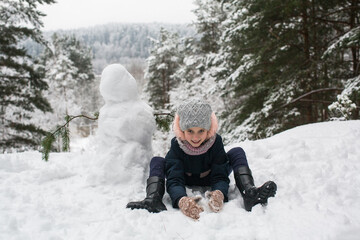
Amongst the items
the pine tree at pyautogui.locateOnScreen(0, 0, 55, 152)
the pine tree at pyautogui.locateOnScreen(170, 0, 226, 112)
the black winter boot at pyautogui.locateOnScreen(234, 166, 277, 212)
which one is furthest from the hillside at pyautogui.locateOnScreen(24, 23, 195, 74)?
the black winter boot at pyautogui.locateOnScreen(234, 166, 277, 212)

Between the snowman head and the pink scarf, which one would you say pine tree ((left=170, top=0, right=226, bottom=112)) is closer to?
the snowman head

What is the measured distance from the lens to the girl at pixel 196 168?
2.05 meters

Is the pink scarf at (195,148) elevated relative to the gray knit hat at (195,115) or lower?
lower

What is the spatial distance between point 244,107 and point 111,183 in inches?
237

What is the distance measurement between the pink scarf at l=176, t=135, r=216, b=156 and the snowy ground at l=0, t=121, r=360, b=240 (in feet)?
1.46

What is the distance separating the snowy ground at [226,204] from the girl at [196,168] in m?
0.10

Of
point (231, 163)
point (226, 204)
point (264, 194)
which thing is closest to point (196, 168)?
point (231, 163)

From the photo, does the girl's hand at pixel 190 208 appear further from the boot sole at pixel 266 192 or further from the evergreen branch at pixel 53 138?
the evergreen branch at pixel 53 138

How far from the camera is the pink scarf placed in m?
2.42

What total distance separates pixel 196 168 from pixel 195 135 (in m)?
0.42

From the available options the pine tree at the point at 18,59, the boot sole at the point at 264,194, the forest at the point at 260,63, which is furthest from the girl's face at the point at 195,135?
the pine tree at the point at 18,59

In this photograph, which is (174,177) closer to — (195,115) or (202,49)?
(195,115)

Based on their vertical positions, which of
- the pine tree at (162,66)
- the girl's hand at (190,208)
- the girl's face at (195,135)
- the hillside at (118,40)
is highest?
the hillside at (118,40)

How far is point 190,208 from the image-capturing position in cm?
194
